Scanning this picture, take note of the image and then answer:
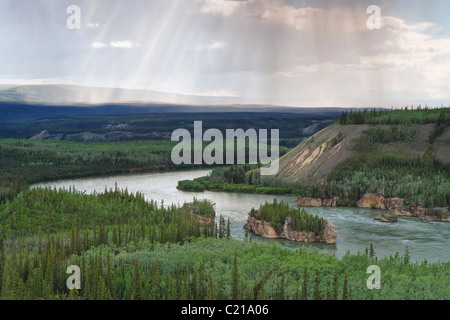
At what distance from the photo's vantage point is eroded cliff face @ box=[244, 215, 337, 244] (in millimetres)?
60156

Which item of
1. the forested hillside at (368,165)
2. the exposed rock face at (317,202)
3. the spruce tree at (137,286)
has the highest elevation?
the forested hillside at (368,165)

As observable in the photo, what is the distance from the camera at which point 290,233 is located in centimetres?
6203

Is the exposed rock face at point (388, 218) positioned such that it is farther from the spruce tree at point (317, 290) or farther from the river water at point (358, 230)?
the spruce tree at point (317, 290)

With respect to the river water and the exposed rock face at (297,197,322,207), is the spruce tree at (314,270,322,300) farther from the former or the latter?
the exposed rock face at (297,197,322,207)

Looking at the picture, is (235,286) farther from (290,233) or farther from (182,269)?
(290,233)

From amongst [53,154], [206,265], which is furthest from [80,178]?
[206,265]

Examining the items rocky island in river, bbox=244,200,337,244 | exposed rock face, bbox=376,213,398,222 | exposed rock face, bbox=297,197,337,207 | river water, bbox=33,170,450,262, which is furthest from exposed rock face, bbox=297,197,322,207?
rocky island in river, bbox=244,200,337,244

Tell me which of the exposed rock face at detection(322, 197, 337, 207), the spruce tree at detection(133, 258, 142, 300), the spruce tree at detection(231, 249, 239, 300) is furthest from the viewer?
the exposed rock face at detection(322, 197, 337, 207)

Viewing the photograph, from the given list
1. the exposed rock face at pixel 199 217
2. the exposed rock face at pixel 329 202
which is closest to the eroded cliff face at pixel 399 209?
the exposed rock face at pixel 329 202

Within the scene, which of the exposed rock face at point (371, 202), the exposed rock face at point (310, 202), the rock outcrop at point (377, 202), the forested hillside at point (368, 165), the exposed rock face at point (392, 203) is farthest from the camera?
the forested hillside at point (368, 165)

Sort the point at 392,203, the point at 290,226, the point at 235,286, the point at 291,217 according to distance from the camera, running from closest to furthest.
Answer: the point at 235,286 → the point at 290,226 → the point at 291,217 → the point at 392,203

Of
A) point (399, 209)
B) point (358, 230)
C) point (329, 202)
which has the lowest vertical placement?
point (358, 230)

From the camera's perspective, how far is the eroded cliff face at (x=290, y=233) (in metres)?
60.2

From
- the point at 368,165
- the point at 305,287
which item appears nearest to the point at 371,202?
the point at 368,165
